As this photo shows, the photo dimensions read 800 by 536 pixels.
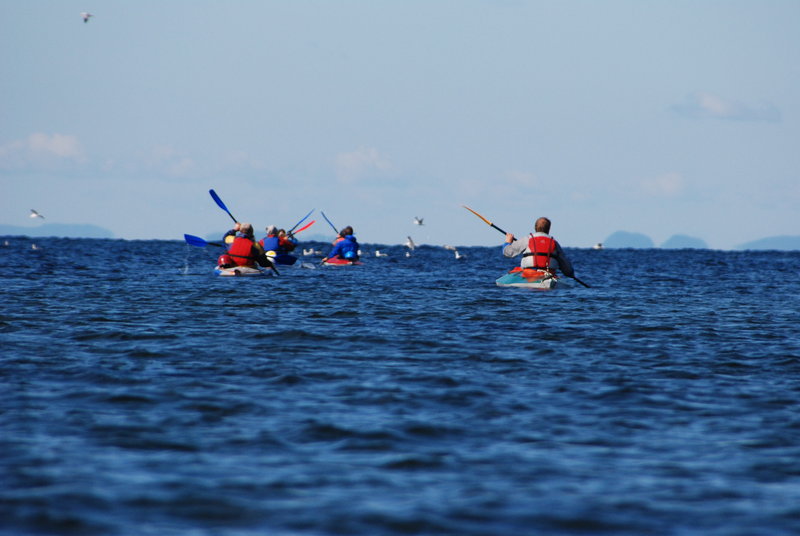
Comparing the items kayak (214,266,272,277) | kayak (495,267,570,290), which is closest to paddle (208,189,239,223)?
kayak (214,266,272,277)

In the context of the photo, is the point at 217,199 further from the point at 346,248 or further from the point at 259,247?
the point at 346,248

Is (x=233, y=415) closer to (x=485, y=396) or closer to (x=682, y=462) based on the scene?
(x=485, y=396)

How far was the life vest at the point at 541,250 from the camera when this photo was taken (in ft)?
76.1

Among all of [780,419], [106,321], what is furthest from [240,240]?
[780,419]

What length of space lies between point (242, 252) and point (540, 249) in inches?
360

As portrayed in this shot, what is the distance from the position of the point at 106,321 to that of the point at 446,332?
5924mm

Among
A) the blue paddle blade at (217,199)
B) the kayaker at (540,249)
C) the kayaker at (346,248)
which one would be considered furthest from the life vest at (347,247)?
the kayaker at (540,249)

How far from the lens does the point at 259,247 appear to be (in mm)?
27484

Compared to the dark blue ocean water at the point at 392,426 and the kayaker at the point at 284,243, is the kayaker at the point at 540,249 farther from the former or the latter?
the kayaker at the point at 284,243

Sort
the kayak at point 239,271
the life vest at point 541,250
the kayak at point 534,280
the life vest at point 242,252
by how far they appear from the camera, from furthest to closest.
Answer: the kayak at point 239,271
the life vest at point 242,252
the kayak at point 534,280
the life vest at point 541,250

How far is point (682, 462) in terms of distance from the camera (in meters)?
7.07

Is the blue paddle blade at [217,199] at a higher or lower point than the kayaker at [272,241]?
higher

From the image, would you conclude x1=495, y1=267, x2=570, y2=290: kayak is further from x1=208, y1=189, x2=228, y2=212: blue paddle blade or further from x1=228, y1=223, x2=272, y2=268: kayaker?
x1=208, y1=189, x2=228, y2=212: blue paddle blade

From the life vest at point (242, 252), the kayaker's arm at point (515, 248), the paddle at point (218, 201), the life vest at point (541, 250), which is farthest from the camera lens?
the paddle at point (218, 201)
